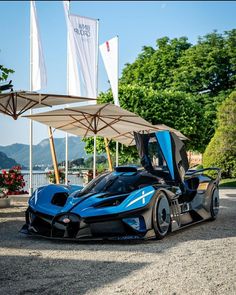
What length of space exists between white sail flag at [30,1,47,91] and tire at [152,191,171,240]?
29.7 feet

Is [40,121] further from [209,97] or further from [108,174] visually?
[209,97]

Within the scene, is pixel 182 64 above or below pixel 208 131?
above

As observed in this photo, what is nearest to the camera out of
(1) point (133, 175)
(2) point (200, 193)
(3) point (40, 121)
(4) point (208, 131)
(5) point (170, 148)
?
(1) point (133, 175)

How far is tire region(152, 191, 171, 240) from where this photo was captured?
26.9 feet

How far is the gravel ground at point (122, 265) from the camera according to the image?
5.09m

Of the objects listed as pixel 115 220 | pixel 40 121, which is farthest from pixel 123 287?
pixel 40 121

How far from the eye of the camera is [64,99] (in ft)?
46.6

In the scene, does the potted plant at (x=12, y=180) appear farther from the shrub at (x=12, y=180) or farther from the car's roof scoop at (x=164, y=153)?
the car's roof scoop at (x=164, y=153)

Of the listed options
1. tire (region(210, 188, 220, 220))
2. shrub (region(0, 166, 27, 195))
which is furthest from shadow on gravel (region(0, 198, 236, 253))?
shrub (region(0, 166, 27, 195))

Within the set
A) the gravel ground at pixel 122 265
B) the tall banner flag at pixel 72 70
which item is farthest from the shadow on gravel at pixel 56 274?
the tall banner flag at pixel 72 70

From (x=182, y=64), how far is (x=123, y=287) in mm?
41521

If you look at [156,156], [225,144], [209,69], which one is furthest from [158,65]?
[156,156]

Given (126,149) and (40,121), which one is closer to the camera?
(40,121)

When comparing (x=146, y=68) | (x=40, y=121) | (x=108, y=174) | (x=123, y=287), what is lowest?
(x=123, y=287)
